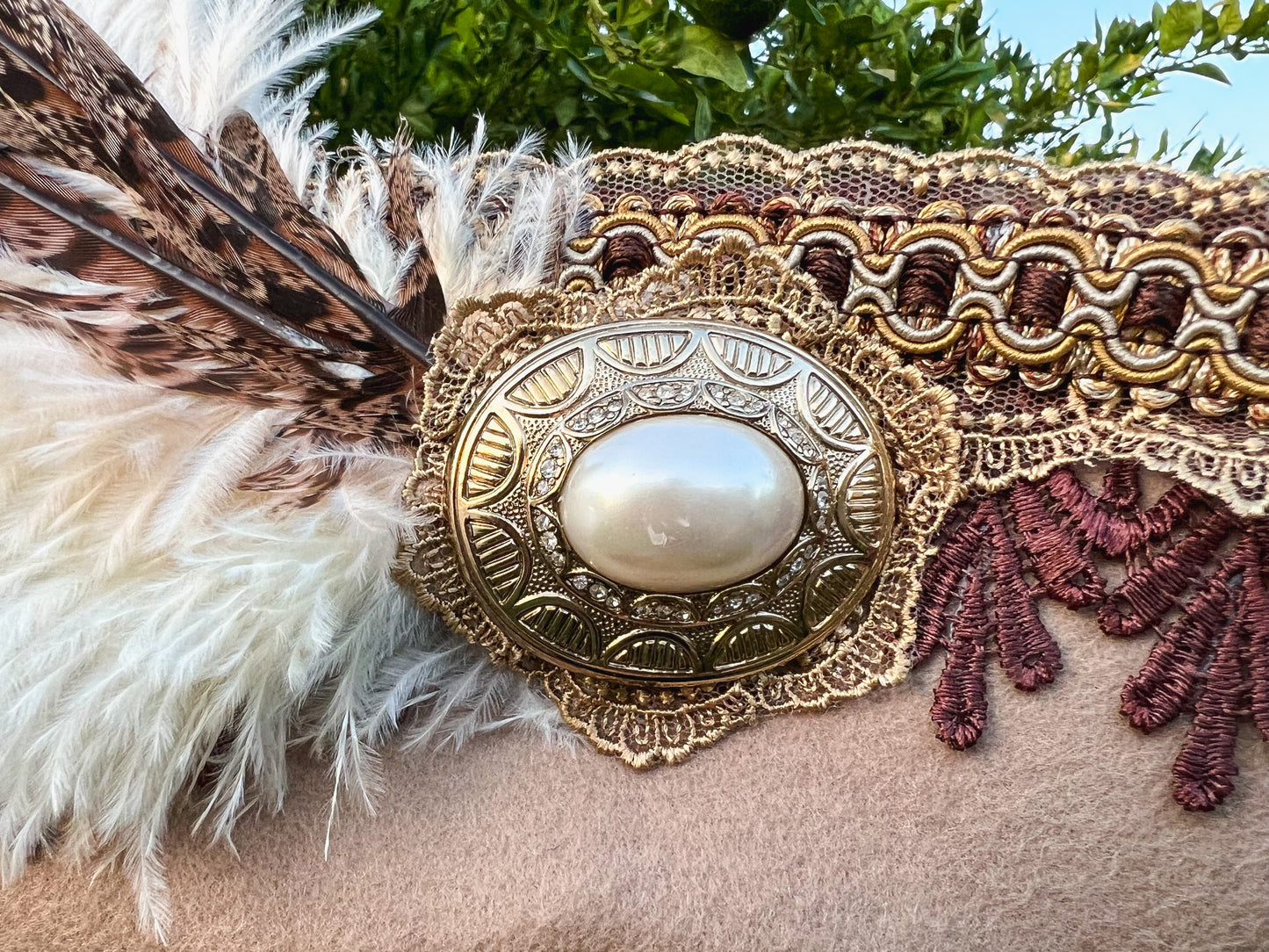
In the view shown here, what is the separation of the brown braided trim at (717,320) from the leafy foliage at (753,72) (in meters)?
0.20

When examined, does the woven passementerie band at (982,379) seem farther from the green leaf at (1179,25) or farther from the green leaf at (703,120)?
the green leaf at (1179,25)

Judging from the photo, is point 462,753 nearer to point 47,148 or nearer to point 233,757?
point 233,757

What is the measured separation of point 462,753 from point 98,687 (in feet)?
0.76

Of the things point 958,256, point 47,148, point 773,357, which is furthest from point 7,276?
point 958,256

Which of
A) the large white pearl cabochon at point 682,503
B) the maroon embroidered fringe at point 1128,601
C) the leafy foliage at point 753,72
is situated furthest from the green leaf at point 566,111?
the maroon embroidered fringe at point 1128,601

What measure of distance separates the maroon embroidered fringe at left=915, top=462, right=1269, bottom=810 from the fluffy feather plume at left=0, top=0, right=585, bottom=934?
0.94 feet

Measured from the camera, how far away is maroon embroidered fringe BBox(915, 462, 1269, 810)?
495 mm

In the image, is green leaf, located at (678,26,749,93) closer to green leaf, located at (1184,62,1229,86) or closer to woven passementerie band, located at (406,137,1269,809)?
woven passementerie band, located at (406,137,1269,809)

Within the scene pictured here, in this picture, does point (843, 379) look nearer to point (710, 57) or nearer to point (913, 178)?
point (913, 178)

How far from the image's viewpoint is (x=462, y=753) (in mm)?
576

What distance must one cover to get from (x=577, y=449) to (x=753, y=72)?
1.28ft

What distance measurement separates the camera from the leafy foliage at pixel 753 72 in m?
0.67

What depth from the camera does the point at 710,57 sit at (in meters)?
0.68

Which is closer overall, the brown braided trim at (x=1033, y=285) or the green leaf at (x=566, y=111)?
the brown braided trim at (x=1033, y=285)
